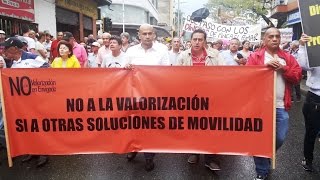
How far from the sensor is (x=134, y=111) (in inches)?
179

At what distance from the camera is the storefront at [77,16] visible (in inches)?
739

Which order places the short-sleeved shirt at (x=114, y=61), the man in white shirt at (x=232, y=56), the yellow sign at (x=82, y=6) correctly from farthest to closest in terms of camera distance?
the yellow sign at (x=82, y=6) → the man in white shirt at (x=232, y=56) → the short-sleeved shirt at (x=114, y=61)

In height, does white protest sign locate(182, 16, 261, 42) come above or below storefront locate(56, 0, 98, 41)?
below

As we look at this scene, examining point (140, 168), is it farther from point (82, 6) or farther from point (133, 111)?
point (82, 6)

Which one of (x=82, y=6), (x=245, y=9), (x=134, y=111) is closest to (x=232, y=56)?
(x=134, y=111)

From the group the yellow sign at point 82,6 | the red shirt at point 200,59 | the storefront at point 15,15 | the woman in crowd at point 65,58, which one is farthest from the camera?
the yellow sign at point 82,6

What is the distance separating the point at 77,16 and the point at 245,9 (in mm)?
27342

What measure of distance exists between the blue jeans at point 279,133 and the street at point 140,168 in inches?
12.6

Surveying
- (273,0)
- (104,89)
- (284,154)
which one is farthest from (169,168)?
(273,0)

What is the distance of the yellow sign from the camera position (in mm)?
19011

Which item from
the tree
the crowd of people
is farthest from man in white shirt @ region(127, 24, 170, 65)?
the tree

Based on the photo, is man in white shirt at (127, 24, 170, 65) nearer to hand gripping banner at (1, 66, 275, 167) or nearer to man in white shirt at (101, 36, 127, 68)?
hand gripping banner at (1, 66, 275, 167)

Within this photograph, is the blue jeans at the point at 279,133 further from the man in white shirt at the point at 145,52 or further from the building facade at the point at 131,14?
the building facade at the point at 131,14

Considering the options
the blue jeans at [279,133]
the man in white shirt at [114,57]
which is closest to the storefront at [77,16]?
the man in white shirt at [114,57]
